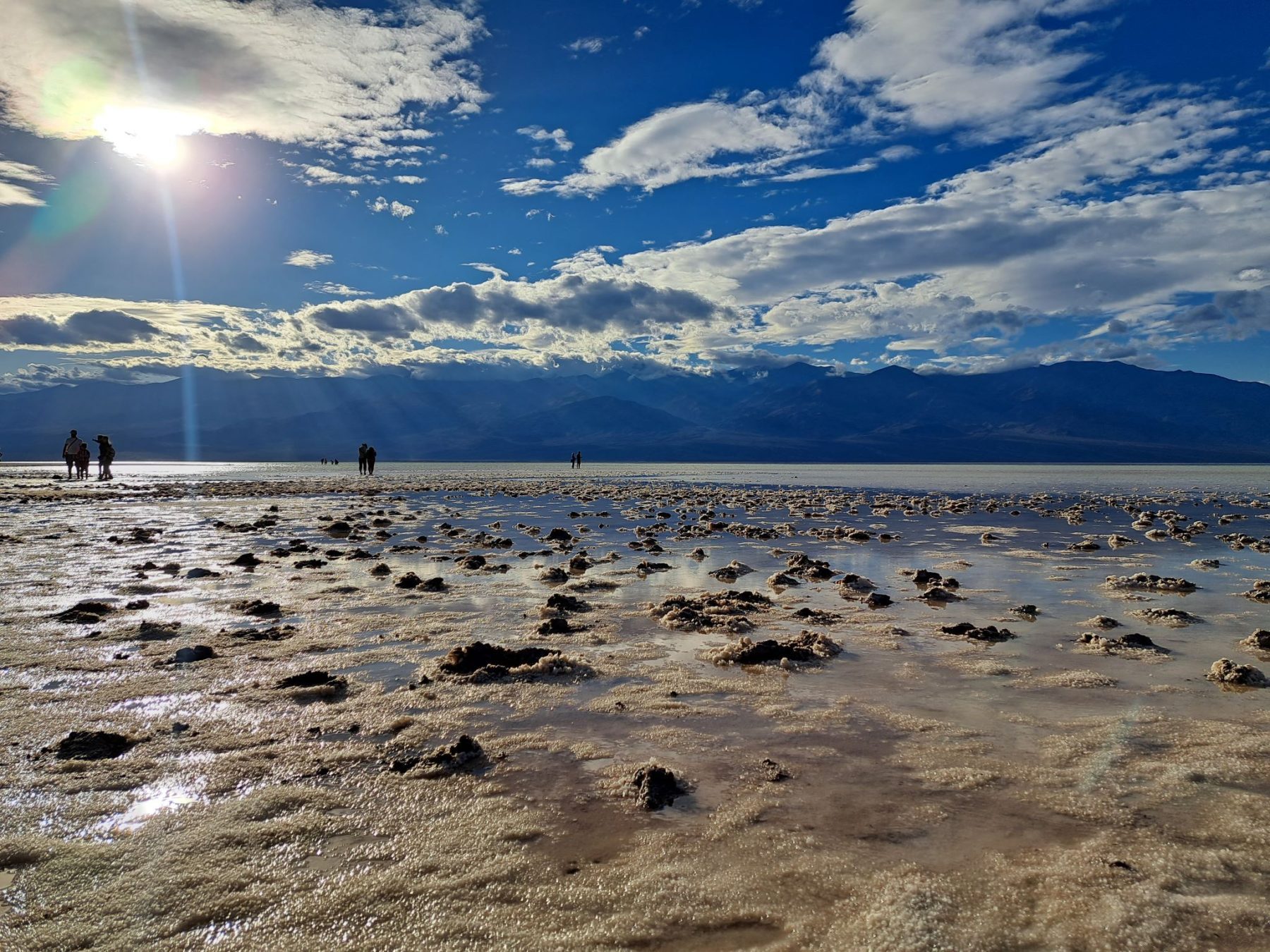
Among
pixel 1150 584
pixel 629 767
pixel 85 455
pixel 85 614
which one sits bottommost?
pixel 629 767

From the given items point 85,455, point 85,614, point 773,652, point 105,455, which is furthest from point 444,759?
point 85,455

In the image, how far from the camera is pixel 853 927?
3.69m

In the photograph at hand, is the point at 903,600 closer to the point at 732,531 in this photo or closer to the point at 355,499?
the point at 732,531

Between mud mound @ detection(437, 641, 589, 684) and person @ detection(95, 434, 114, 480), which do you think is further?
person @ detection(95, 434, 114, 480)

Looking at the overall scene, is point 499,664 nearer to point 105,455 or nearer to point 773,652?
point 773,652

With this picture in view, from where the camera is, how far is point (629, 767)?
222 inches

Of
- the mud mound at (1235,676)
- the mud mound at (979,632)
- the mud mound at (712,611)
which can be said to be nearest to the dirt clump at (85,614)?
the mud mound at (712,611)

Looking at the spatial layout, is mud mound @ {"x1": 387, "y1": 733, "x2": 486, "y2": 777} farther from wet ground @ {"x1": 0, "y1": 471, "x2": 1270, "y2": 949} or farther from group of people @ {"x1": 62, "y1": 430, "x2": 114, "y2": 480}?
group of people @ {"x1": 62, "y1": 430, "x2": 114, "y2": 480}

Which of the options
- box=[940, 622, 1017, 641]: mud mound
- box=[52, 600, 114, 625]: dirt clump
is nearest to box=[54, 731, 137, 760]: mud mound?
box=[52, 600, 114, 625]: dirt clump

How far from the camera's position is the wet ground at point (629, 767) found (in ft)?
12.6

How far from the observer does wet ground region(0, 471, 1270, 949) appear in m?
3.85

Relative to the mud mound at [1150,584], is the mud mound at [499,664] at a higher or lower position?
lower

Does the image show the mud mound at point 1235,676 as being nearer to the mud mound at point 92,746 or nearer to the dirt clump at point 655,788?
the dirt clump at point 655,788

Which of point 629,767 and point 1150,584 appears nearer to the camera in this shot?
point 629,767
